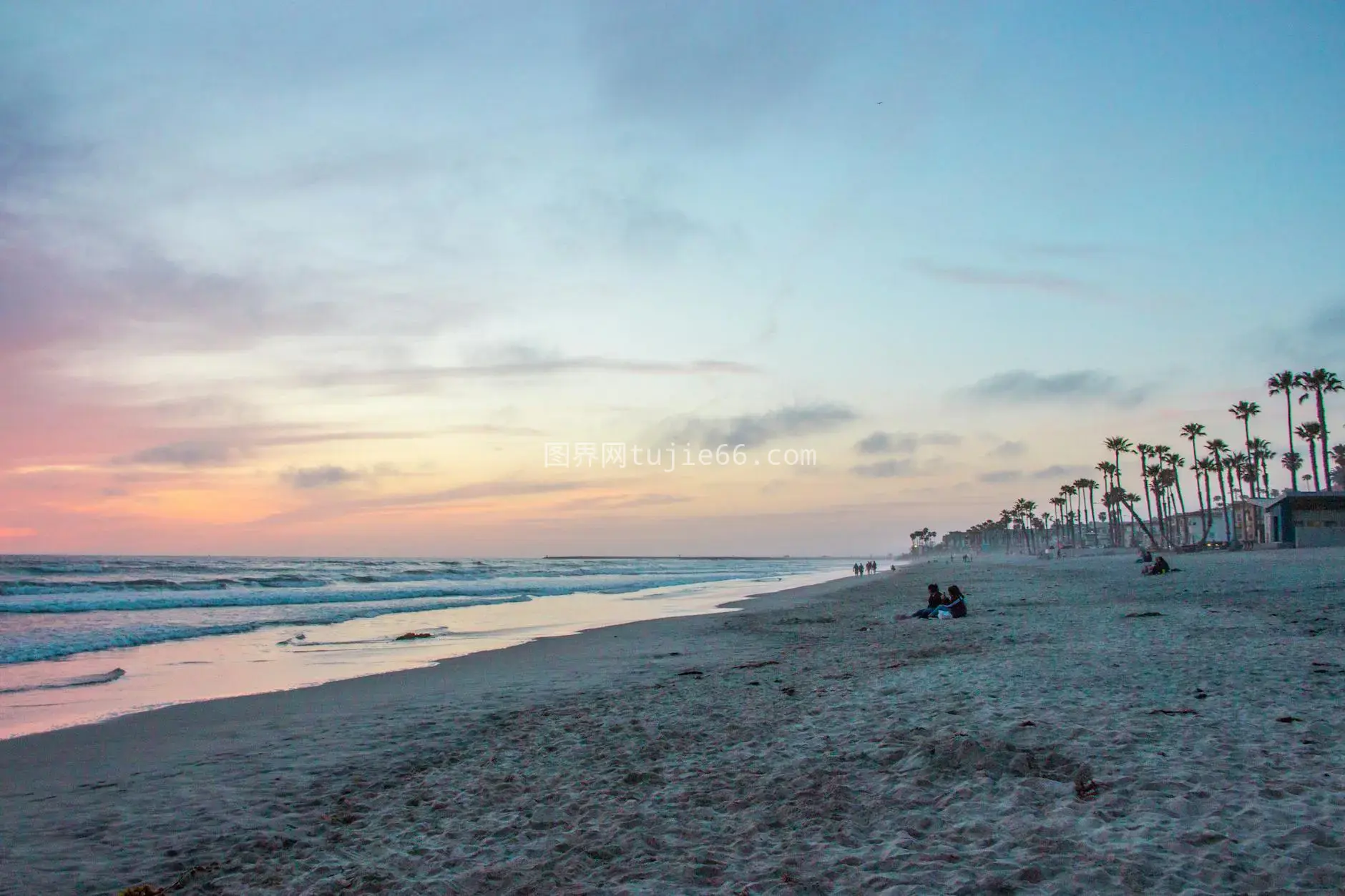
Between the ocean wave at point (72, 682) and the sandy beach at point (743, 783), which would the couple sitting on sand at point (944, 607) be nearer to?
the sandy beach at point (743, 783)

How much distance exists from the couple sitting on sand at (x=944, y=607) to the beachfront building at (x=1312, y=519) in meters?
58.3

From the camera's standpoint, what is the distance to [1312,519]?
6431 cm

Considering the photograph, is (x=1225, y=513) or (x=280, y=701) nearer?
(x=280, y=701)

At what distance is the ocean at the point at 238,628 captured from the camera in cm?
1455

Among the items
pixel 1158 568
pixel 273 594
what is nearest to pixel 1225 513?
pixel 1158 568

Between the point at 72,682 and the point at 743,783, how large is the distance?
14.7 m

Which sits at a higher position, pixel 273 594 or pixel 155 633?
pixel 155 633

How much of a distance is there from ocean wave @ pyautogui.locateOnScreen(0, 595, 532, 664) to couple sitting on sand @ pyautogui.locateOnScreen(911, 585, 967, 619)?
20558 mm

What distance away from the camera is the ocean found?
14547 mm

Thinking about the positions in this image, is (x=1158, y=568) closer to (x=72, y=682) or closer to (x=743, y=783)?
(x=743, y=783)

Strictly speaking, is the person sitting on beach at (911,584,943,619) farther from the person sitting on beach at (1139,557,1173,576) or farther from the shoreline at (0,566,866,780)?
the person sitting on beach at (1139,557,1173,576)

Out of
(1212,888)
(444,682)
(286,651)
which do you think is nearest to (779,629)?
(444,682)

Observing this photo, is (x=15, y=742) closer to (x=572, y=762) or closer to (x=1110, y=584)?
(x=572, y=762)

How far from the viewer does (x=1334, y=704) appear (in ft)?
26.4
